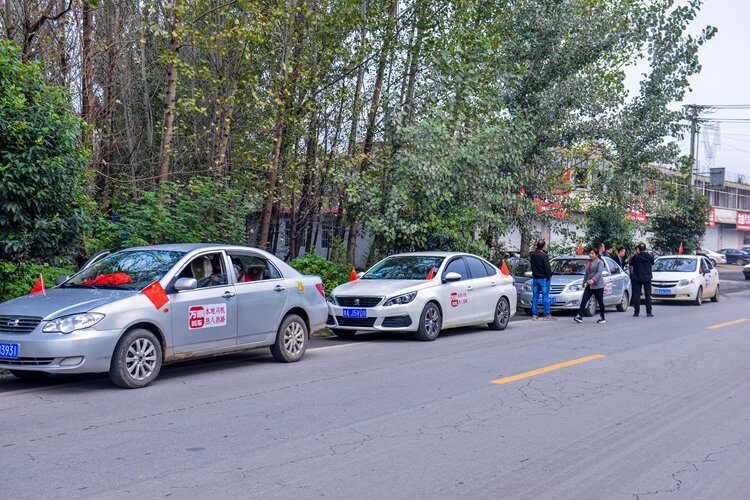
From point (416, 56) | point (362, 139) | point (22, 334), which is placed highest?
point (416, 56)

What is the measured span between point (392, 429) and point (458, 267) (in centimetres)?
801

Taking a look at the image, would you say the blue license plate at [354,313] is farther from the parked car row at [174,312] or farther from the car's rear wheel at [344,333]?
the car's rear wheel at [344,333]

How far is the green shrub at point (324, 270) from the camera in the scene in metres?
18.3

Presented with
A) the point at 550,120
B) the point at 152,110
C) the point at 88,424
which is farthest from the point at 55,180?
the point at 550,120

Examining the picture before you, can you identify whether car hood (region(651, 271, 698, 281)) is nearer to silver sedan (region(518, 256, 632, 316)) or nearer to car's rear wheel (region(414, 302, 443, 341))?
silver sedan (region(518, 256, 632, 316))

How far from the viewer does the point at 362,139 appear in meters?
23.4

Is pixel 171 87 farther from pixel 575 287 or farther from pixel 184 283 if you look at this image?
pixel 575 287

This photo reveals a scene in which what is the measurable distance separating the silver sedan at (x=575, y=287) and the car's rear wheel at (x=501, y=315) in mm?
3787

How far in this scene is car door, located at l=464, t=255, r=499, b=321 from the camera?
1514 centimetres

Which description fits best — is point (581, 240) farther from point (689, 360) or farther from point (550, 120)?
point (689, 360)

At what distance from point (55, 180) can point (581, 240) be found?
838 inches

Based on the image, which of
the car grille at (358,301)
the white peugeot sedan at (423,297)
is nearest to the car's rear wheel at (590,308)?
the white peugeot sedan at (423,297)

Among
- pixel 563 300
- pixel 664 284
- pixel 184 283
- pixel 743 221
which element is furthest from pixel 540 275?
pixel 743 221

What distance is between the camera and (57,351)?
8.23m
